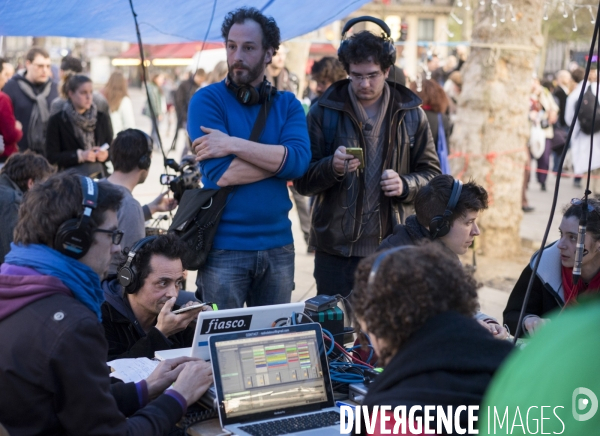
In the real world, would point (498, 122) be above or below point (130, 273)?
above

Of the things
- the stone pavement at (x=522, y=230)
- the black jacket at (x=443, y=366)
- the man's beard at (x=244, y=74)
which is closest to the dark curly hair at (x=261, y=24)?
the man's beard at (x=244, y=74)

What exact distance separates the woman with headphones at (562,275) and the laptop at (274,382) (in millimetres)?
1387

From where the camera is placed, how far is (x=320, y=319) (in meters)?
3.22

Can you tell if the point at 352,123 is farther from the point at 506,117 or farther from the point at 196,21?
the point at 506,117

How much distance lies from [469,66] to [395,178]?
17.4ft

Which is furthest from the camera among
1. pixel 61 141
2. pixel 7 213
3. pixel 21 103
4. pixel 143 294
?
pixel 21 103

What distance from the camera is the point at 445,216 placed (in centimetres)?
366

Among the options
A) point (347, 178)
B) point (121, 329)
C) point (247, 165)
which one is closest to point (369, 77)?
point (347, 178)

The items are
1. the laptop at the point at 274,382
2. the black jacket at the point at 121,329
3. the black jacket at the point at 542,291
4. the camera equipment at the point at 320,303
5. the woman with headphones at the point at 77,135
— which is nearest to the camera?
the laptop at the point at 274,382

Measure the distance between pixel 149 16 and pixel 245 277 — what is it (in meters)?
2.71

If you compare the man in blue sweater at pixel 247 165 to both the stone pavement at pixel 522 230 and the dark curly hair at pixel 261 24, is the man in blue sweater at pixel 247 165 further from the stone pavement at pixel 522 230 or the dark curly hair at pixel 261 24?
the stone pavement at pixel 522 230

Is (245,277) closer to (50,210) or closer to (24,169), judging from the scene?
(50,210)

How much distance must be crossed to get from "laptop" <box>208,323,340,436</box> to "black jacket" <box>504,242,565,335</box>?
1.50 metres

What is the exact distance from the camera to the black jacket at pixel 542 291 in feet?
13.0
